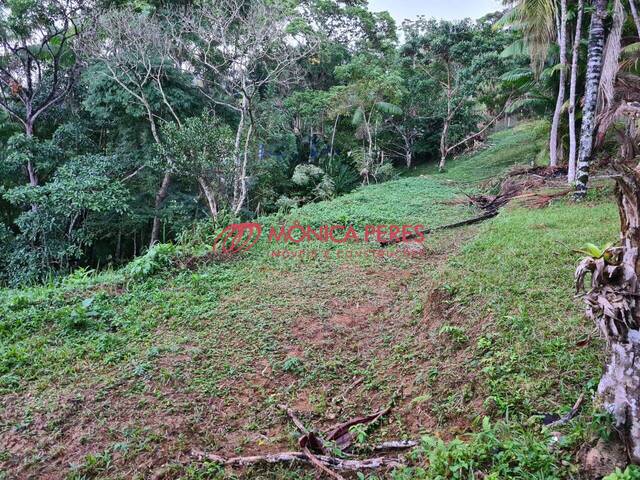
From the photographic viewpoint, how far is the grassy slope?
7.32ft

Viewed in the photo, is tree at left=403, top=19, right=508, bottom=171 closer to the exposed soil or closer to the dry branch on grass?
the exposed soil

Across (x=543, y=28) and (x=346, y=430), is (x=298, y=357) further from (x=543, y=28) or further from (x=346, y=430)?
(x=543, y=28)

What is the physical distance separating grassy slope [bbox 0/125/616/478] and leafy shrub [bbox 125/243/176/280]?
149 millimetres

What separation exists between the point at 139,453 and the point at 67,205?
661 centimetres

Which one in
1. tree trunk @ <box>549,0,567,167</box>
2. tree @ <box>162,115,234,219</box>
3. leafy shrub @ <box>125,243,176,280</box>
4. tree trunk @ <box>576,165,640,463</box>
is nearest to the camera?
tree trunk @ <box>576,165,640,463</box>

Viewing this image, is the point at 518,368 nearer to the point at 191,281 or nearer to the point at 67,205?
the point at 191,281

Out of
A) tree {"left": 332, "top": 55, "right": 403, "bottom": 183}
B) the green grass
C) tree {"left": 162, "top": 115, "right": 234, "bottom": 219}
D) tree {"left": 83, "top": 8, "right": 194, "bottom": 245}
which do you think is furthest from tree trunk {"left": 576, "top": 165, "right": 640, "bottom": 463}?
tree {"left": 332, "top": 55, "right": 403, "bottom": 183}

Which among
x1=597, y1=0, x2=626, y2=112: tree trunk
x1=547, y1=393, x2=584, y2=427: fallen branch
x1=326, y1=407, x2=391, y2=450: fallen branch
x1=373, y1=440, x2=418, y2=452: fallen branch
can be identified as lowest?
x1=326, y1=407, x2=391, y2=450: fallen branch

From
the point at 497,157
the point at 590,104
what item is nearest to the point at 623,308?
the point at 590,104

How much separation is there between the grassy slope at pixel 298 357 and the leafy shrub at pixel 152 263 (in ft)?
0.49

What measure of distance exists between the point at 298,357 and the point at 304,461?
1197 mm

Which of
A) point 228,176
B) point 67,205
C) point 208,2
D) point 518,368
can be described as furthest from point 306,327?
point 208,2

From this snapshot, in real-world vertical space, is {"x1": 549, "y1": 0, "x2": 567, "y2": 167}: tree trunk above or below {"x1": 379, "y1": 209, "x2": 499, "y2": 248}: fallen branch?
above

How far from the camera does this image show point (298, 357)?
338 cm
